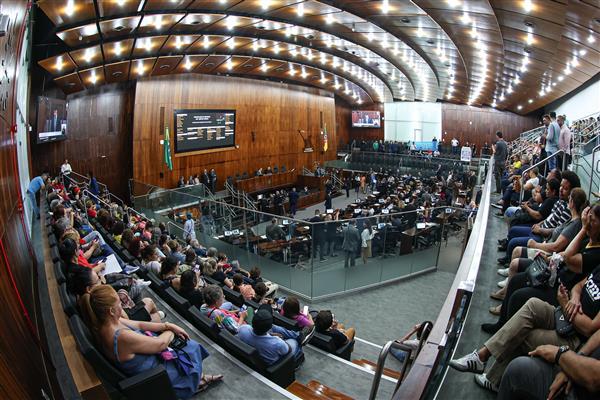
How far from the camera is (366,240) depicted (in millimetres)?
8156

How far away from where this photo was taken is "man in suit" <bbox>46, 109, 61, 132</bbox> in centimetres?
1167

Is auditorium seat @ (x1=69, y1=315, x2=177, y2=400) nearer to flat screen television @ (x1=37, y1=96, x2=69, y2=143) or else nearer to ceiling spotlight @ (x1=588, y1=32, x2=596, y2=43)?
flat screen television @ (x1=37, y1=96, x2=69, y2=143)

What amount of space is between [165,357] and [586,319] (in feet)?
9.59

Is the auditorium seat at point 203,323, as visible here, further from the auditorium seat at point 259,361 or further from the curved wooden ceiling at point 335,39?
the curved wooden ceiling at point 335,39

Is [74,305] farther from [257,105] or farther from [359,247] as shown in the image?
[257,105]

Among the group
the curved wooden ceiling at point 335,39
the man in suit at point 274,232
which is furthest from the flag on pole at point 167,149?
the man in suit at point 274,232

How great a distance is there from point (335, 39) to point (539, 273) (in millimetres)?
13641

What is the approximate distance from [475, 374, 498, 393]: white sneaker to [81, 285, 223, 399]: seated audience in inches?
82.4

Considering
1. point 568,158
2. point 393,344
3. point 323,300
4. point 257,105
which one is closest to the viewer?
point 393,344

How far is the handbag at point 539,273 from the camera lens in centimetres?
288

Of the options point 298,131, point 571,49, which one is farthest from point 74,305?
point 298,131

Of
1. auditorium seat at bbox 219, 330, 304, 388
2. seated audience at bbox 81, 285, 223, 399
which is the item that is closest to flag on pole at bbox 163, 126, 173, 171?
auditorium seat at bbox 219, 330, 304, 388

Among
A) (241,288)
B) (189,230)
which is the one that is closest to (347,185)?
(189,230)

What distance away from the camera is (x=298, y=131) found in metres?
26.1
